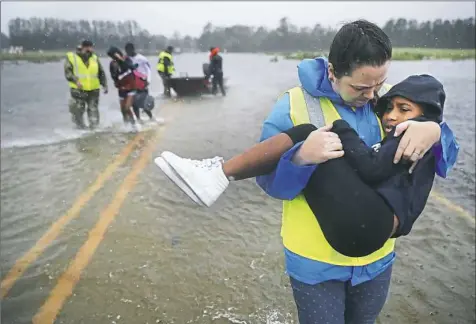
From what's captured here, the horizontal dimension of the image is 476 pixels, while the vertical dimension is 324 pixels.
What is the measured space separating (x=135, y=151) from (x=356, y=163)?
625 cm

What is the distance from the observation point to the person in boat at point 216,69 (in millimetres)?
15628

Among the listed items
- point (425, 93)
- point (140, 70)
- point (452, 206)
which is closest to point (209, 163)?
point (425, 93)

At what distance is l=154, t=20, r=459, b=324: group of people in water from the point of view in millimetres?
1490

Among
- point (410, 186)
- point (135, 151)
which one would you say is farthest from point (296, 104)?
point (135, 151)

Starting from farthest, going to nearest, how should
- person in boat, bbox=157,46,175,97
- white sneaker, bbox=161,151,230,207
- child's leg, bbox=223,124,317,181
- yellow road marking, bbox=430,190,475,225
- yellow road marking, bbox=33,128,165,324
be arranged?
person in boat, bbox=157,46,175,97 < yellow road marking, bbox=430,190,475,225 < yellow road marking, bbox=33,128,165,324 < white sneaker, bbox=161,151,230,207 < child's leg, bbox=223,124,317,181

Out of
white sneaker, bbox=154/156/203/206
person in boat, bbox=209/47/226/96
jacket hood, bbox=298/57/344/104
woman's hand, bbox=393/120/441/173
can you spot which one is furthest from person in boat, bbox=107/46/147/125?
woman's hand, bbox=393/120/441/173

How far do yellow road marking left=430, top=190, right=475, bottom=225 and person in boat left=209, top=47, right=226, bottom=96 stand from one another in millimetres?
11143

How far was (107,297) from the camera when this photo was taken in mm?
3143

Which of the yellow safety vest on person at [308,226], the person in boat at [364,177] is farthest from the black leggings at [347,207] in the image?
the yellow safety vest on person at [308,226]

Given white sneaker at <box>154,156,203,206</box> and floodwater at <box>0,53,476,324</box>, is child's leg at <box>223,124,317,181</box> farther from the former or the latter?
floodwater at <box>0,53,476,324</box>

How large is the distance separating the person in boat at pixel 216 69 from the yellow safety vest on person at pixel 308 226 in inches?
562

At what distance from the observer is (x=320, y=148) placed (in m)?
1.46

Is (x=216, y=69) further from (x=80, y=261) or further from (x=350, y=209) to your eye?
(x=350, y=209)

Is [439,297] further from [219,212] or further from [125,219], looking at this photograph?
[125,219]
